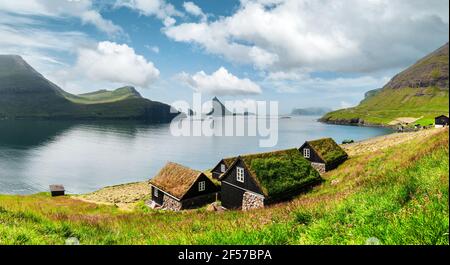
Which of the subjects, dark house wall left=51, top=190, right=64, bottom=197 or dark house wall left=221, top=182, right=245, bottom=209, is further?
dark house wall left=51, top=190, right=64, bottom=197

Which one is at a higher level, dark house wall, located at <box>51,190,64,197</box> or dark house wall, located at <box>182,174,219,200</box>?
dark house wall, located at <box>182,174,219,200</box>

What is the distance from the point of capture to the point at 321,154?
58.2 meters

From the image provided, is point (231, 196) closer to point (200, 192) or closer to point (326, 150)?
point (200, 192)

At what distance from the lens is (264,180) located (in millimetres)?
37188

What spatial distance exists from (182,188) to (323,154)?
1200 inches

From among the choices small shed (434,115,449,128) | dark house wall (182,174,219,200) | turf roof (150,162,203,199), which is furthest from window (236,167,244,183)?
small shed (434,115,449,128)

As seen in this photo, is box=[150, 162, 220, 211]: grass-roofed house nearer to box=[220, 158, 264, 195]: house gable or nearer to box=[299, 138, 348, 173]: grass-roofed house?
box=[220, 158, 264, 195]: house gable

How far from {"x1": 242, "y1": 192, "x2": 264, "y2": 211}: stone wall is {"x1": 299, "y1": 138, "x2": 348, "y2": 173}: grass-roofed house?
2546 cm

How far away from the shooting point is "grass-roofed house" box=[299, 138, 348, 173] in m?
57.8

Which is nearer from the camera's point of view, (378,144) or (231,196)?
(231,196)

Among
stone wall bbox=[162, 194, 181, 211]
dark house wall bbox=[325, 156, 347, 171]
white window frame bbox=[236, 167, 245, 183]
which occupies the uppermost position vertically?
white window frame bbox=[236, 167, 245, 183]

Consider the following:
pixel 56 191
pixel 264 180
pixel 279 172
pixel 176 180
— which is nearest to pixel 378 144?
pixel 279 172

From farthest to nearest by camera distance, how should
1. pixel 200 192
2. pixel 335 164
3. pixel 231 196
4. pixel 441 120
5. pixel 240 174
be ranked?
pixel 441 120 < pixel 335 164 < pixel 200 192 < pixel 231 196 < pixel 240 174
